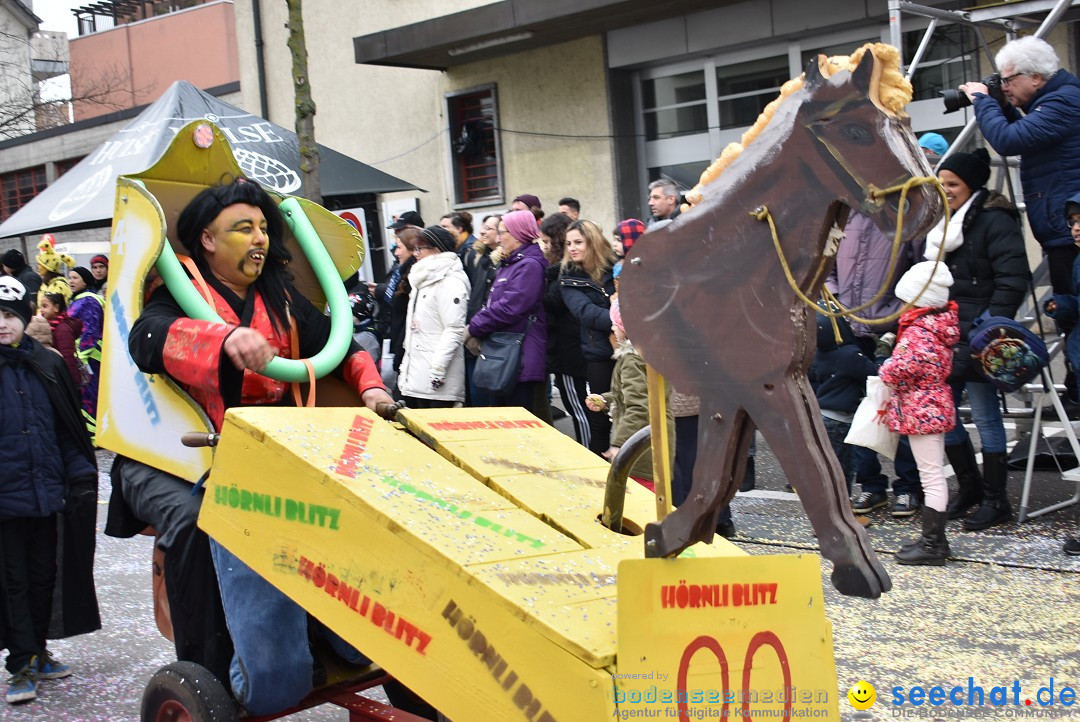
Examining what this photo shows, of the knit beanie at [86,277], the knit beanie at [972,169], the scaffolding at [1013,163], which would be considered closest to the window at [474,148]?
the knit beanie at [86,277]

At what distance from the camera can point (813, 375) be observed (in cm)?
692

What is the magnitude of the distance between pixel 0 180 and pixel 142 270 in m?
26.5

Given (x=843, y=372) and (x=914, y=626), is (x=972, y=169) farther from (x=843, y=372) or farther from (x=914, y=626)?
→ (x=914, y=626)

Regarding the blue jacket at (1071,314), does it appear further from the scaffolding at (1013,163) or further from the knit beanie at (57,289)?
the knit beanie at (57,289)

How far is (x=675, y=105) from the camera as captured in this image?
46.3ft

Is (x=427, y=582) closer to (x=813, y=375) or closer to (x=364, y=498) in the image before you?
(x=364, y=498)

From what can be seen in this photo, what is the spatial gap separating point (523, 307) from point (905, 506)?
2.77 metres

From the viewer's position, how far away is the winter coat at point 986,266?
6145mm

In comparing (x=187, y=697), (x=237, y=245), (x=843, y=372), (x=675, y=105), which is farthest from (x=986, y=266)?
(x=675, y=105)

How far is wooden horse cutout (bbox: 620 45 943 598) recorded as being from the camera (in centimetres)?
219

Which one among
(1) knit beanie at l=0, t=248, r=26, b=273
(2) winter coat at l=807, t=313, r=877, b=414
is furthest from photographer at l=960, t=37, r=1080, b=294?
(1) knit beanie at l=0, t=248, r=26, b=273

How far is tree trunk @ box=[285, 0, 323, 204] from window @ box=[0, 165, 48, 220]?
17.5 metres

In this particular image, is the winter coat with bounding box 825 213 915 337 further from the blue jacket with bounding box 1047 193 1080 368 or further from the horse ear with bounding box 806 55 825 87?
the horse ear with bounding box 806 55 825 87

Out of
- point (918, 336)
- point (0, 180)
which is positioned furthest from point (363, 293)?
point (0, 180)
